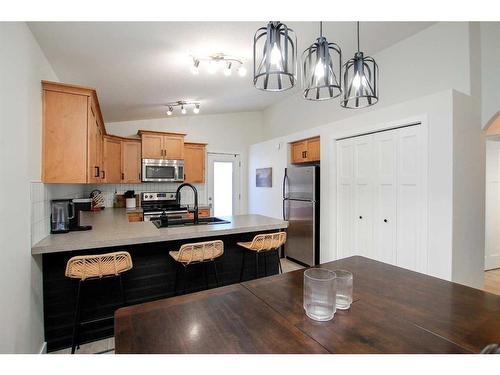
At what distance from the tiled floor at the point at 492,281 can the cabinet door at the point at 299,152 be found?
116 inches

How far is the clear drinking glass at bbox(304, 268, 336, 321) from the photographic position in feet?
3.38

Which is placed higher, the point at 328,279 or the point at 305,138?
the point at 305,138

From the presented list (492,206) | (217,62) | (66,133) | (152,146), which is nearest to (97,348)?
(66,133)

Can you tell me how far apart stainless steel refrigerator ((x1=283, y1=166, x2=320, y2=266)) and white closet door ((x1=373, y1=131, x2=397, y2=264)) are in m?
0.97

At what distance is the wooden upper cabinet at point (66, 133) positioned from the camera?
80.2 inches

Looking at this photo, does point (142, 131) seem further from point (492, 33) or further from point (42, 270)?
point (492, 33)

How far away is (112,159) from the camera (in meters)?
4.51

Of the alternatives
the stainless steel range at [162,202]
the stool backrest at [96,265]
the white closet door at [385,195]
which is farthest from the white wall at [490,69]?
the stainless steel range at [162,202]

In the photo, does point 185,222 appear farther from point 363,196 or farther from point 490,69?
point 490,69

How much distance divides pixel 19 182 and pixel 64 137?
0.67m
